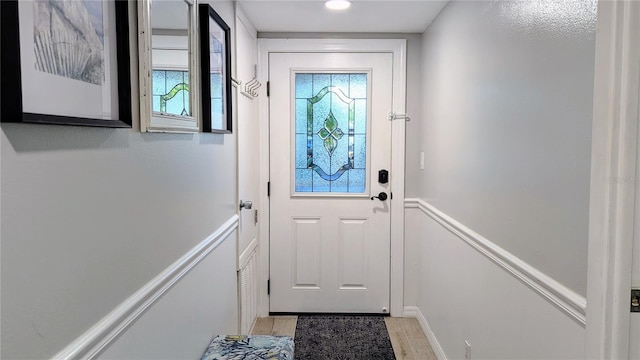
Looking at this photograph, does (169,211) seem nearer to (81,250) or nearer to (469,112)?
(81,250)

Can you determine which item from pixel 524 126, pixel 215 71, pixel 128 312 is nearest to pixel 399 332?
Result: pixel 524 126

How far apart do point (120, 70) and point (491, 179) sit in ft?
4.75

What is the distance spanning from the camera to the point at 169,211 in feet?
4.87

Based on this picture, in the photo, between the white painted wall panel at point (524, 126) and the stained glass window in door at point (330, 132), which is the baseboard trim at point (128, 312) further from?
the stained glass window in door at point (330, 132)

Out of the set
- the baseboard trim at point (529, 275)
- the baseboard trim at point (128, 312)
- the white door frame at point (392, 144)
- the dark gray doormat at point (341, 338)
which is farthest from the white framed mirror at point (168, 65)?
the dark gray doormat at point (341, 338)

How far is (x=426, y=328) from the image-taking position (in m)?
3.15

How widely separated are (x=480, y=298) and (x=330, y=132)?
175cm

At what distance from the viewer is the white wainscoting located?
1.36 m

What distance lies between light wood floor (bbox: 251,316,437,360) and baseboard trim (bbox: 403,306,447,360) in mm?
32

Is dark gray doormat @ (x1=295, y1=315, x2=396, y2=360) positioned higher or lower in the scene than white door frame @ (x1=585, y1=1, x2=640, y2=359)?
lower

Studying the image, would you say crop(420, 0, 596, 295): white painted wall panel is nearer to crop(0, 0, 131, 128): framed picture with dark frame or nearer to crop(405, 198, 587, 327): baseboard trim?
crop(405, 198, 587, 327): baseboard trim

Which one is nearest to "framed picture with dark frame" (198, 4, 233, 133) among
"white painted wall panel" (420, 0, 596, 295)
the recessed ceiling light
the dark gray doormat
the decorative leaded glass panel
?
the decorative leaded glass panel

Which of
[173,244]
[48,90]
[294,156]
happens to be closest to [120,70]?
[48,90]

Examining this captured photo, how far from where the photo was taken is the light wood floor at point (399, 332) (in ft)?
9.53
